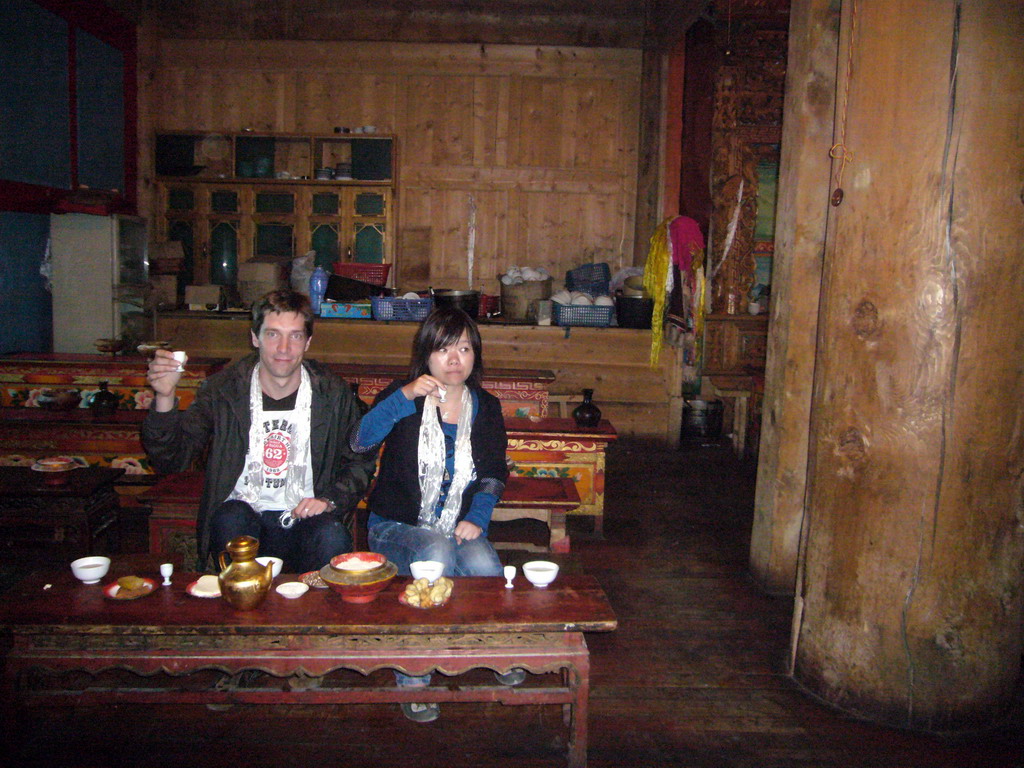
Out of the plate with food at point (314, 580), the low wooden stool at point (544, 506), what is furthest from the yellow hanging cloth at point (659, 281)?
the plate with food at point (314, 580)

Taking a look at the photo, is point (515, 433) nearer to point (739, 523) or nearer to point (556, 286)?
point (739, 523)

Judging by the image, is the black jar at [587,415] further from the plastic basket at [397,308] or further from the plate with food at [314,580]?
the plastic basket at [397,308]

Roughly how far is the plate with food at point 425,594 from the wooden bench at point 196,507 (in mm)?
1262

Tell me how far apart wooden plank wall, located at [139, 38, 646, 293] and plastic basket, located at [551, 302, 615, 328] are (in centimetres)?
150

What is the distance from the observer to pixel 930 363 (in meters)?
2.94

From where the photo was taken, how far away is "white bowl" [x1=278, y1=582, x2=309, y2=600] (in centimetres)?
267

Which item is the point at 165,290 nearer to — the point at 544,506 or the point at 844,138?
the point at 544,506

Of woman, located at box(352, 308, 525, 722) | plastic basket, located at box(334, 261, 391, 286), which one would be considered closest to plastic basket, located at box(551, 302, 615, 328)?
plastic basket, located at box(334, 261, 391, 286)

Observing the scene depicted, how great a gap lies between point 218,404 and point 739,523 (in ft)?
12.6

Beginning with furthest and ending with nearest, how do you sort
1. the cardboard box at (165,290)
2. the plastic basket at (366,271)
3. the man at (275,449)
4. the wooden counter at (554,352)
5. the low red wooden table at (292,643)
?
the plastic basket at (366,271) → the cardboard box at (165,290) → the wooden counter at (554,352) → the man at (275,449) → the low red wooden table at (292,643)

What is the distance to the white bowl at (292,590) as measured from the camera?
267cm

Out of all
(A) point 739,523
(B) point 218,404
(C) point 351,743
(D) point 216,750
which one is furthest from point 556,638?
(A) point 739,523

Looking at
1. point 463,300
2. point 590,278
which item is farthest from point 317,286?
point 590,278

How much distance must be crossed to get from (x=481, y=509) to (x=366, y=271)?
6.34m
